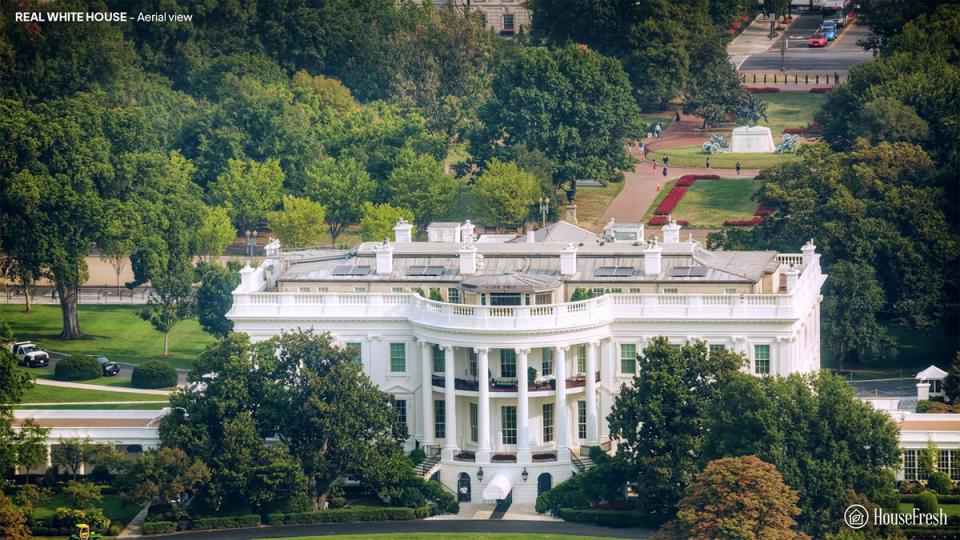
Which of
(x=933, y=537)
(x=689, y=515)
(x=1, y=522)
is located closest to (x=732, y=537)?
(x=689, y=515)

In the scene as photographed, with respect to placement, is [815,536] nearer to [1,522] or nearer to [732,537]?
[732,537]

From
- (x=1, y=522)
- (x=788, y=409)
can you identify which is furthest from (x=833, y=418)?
(x=1, y=522)

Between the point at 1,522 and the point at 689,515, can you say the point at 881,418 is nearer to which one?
the point at 689,515

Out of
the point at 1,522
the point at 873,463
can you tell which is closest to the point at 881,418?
the point at 873,463

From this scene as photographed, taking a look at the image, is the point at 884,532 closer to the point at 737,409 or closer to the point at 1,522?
the point at 737,409

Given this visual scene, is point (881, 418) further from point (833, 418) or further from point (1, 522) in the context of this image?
point (1, 522)
